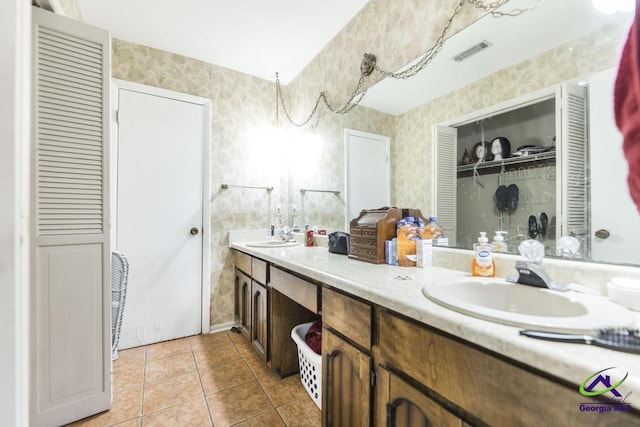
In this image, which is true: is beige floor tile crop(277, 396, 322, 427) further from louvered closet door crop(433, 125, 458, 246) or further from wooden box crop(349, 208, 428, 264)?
louvered closet door crop(433, 125, 458, 246)

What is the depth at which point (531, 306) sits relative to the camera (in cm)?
82

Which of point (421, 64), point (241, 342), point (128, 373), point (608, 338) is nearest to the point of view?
point (608, 338)

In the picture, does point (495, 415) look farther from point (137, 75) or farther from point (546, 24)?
point (137, 75)

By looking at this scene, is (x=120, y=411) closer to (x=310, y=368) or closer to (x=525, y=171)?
(x=310, y=368)

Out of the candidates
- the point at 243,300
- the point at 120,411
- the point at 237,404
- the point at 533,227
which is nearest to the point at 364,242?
the point at 533,227

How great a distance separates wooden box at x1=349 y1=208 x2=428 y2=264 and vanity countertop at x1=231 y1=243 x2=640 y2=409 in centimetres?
14

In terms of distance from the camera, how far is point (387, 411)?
785 mm

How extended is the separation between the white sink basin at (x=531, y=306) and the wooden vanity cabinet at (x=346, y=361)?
27cm

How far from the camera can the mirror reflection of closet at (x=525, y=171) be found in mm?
884

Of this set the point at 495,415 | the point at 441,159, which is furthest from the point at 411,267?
the point at 495,415

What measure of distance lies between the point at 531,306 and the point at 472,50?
1.05 meters

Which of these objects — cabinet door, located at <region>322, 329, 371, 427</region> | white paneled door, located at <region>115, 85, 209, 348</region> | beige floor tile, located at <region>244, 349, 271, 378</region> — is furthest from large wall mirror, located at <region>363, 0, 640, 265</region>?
white paneled door, located at <region>115, 85, 209, 348</region>

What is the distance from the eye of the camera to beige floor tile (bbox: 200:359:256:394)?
1652mm

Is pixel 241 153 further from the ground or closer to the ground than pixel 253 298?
further from the ground
